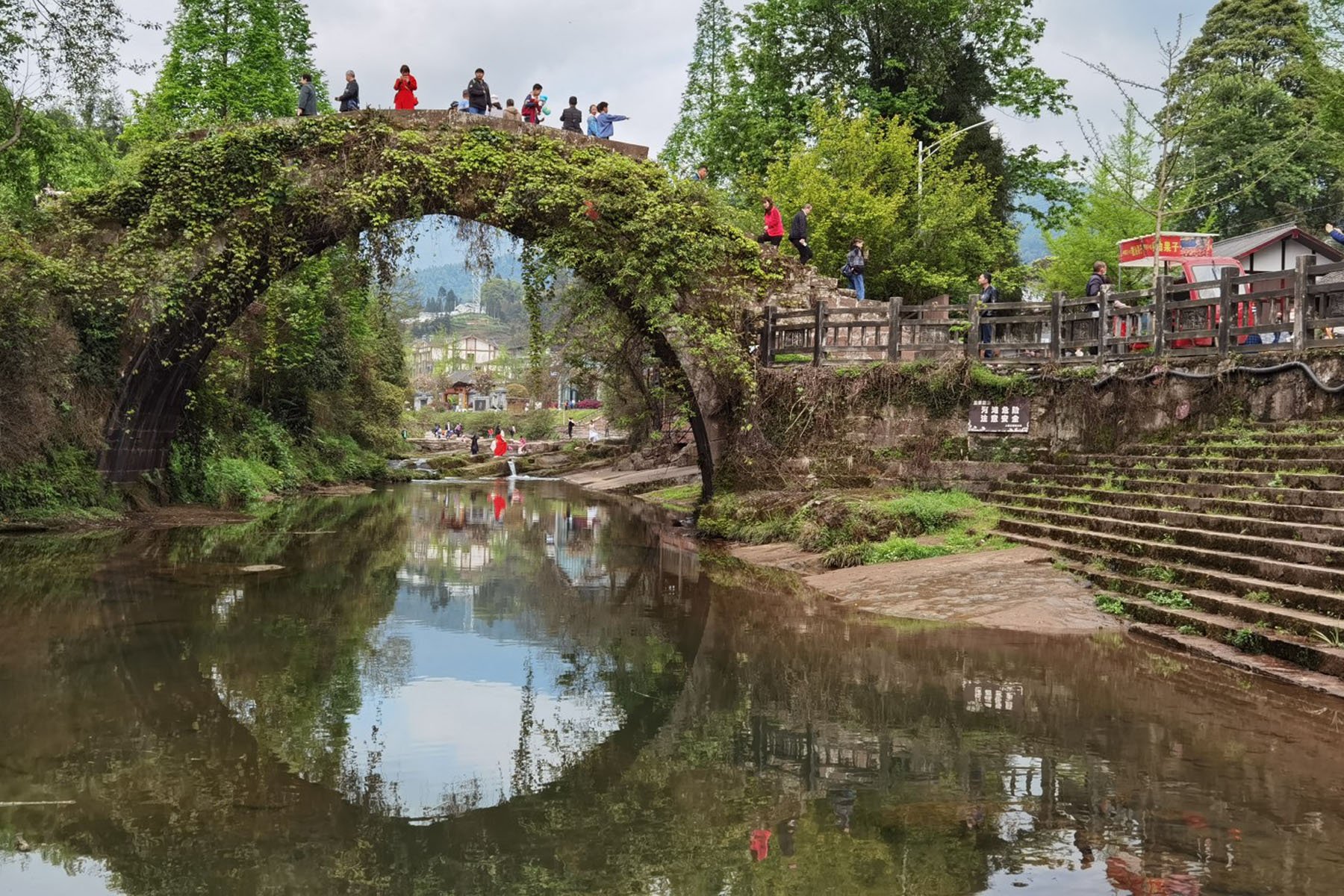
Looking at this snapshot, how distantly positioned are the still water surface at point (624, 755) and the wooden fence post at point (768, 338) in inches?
295

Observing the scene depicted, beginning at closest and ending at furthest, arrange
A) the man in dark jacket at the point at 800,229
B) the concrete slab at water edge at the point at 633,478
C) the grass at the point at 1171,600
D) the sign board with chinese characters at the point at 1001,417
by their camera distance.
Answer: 1. the grass at the point at 1171,600
2. the sign board with chinese characters at the point at 1001,417
3. the man in dark jacket at the point at 800,229
4. the concrete slab at water edge at the point at 633,478

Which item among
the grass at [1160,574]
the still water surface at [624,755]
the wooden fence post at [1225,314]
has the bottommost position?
the still water surface at [624,755]

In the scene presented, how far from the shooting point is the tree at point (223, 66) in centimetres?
2738

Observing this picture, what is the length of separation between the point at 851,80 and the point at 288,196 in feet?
66.5

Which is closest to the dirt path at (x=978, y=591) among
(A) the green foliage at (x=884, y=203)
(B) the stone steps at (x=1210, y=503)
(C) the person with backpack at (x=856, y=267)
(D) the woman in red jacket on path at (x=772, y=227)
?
(B) the stone steps at (x=1210, y=503)

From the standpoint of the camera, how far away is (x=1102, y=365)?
15008mm

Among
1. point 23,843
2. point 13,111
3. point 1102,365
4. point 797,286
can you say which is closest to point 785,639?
point 23,843

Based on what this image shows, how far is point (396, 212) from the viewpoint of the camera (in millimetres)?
17562

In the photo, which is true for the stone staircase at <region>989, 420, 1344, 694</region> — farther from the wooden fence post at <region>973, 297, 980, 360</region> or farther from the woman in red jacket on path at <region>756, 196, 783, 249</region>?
the woman in red jacket on path at <region>756, 196, 783, 249</region>

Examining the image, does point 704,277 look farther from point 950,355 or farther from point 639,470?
point 639,470

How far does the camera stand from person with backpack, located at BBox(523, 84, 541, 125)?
1828cm

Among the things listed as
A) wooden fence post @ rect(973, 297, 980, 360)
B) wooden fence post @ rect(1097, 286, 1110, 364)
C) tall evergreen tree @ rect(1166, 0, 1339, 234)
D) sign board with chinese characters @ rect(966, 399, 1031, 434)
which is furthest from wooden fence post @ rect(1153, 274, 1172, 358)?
tall evergreen tree @ rect(1166, 0, 1339, 234)

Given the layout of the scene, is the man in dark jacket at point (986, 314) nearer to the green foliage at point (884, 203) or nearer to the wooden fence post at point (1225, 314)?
the wooden fence post at point (1225, 314)

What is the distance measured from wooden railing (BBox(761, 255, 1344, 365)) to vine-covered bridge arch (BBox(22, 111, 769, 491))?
1570 millimetres
